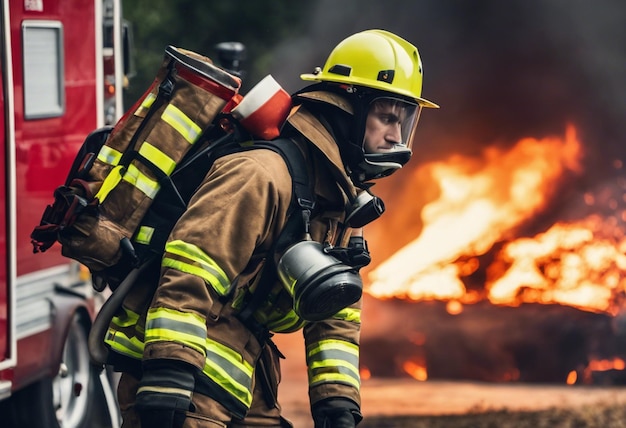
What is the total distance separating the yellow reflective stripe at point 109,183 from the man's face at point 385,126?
821 millimetres

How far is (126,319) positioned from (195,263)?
471 millimetres

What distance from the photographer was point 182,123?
3967mm

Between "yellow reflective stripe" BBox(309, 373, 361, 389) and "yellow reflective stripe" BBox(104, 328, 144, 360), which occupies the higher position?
"yellow reflective stripe" BBox(104, 328, 144, 360)

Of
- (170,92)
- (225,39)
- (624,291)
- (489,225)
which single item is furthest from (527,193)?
(170,92)

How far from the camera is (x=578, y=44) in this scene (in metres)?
11.4

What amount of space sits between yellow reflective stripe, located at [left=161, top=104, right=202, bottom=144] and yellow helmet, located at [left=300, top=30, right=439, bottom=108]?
0.55 metres

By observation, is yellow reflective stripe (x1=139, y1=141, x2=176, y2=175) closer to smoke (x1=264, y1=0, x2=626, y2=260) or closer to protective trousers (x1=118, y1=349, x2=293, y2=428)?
protective trousers (x1=118, y1=349, x2=293, y2=428)

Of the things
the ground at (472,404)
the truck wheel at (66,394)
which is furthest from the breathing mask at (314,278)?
the ground at (472,404)

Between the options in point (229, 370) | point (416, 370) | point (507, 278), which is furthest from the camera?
point (507, 278)

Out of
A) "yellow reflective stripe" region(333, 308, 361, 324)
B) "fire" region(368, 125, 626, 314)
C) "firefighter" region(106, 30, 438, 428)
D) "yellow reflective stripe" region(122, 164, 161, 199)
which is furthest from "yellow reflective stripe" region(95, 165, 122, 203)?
"fire" region(368, 125, 626, 314)

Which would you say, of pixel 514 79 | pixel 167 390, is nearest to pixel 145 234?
pixel 167 390

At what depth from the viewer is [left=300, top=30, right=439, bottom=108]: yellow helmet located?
4.24 m

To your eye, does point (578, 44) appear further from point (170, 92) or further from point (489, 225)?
point (170, 92)

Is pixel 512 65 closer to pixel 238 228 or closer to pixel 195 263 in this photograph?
pixel 238 228
